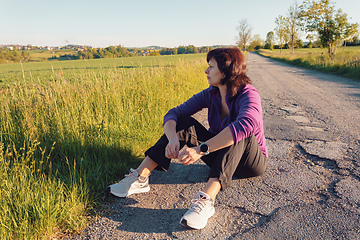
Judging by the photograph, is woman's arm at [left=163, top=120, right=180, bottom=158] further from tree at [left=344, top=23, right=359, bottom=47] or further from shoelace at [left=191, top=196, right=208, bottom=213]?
tree at [left=344, top=23, right=359, bottom=47]

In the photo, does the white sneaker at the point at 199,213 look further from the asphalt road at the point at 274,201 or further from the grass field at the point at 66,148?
the grass field at the point at 66,148

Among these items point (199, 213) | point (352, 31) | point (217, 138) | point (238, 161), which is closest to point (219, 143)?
point (217, 138)

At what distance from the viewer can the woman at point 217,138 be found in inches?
75.5

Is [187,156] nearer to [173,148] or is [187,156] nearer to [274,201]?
[173,148]

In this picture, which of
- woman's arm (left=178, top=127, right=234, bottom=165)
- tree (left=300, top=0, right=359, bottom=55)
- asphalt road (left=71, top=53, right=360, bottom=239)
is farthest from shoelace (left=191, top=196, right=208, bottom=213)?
tree (left=300, top=0, right=359, bottom=55)

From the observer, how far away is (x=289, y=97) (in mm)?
6801

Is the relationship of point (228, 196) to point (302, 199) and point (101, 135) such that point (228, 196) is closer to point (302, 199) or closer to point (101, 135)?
point (302, 199)

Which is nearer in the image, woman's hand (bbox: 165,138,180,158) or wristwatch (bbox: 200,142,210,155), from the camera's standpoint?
wristwatch (bbox: 200,142,210,155)

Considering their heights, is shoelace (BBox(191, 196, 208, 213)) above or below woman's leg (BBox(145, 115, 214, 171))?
below

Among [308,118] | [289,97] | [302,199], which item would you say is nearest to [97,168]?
[302,199]

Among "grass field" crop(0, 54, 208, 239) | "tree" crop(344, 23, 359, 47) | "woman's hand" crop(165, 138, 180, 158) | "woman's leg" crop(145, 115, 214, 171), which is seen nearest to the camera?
"grass field" crop(0, 54, 208, 239)

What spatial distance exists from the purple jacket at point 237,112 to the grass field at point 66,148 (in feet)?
2.97

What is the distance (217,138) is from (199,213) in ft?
1.90

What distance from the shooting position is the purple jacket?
6.40ft
